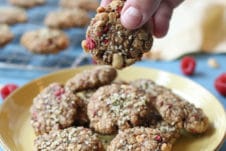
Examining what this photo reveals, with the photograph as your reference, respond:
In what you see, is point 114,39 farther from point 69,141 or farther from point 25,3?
point 25,3

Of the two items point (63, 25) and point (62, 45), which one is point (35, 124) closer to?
point (62, 45)

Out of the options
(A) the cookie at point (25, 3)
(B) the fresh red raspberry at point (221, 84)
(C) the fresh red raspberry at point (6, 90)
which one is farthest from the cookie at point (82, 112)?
(A) the cookie at point (25, 3)

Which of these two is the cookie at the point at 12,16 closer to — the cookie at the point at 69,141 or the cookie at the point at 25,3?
the cookie at the point at 25,3

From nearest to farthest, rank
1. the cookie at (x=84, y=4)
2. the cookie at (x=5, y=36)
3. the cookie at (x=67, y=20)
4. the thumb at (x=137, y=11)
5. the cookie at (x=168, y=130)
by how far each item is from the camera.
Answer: the thumb at (x=137, y=11) → the cookie at (x=168, y=130) → the cookie at (x=5, y=36) → the cookie at (x=67, y=20) → the cookie at (x=84, y=4)

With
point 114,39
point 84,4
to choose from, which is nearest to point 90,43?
point 114,39

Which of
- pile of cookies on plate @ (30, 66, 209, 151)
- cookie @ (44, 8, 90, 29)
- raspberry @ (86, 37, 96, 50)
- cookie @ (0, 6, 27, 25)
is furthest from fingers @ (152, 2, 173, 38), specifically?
cookie @ (0, 6, 27, 25)

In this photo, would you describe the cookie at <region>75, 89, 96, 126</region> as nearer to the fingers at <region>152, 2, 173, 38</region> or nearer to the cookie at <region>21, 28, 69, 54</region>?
the fingers at <region>152, 2, 173, 38</region>
